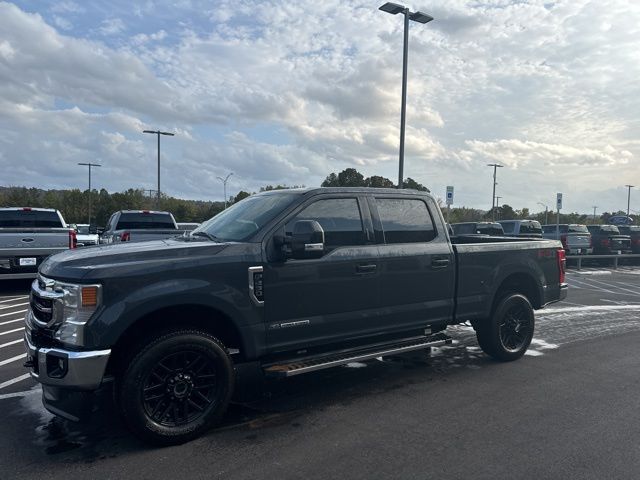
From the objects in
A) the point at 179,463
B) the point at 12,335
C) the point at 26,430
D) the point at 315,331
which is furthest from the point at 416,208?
the point at 12,335

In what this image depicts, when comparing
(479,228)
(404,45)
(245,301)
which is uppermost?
(404,45)

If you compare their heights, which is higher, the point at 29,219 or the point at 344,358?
the point at 29,219

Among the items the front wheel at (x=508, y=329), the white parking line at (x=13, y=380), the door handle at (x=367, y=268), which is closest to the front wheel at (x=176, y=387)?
the door handle at (x=367, y=268)

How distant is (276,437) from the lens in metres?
4.20

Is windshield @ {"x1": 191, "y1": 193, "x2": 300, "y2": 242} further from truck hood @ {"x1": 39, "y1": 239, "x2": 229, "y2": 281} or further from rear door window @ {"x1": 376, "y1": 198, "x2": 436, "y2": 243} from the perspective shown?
rear door window @ {"x1": 376, "y1": 198, "x2": 436, "y2": 243}

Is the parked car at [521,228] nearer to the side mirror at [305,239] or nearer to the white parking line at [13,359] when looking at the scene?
the side mirror at [305,239]

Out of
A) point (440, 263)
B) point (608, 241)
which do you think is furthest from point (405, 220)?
point (608, 241)

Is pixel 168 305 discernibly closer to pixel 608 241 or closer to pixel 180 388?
pixel 180 388

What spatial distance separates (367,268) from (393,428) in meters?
1.49

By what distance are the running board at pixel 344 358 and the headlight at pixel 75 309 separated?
5.02ft

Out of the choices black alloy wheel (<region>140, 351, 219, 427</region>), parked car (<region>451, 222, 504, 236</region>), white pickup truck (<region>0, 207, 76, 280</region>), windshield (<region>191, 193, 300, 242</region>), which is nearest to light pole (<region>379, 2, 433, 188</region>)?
parked car (<region>451, 222, 504, 236</region>)

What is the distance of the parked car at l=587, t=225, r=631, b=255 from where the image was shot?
22641 millimetres

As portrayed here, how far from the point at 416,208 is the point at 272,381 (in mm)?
2495

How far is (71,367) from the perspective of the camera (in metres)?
3.67
